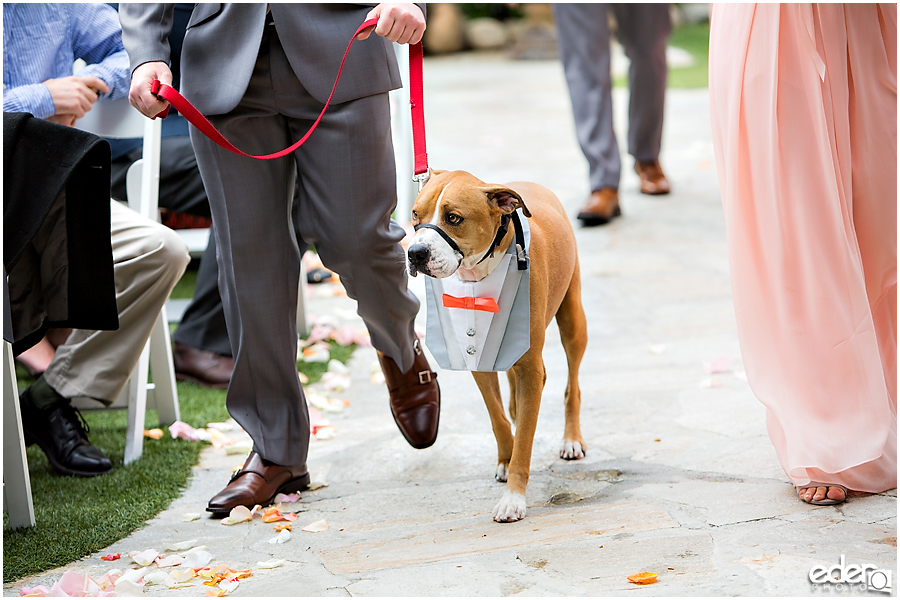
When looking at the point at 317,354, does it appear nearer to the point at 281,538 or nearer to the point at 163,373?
the point at 163,373

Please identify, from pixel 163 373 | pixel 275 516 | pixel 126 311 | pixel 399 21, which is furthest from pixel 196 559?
pixel 399 21

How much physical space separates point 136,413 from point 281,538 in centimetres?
93

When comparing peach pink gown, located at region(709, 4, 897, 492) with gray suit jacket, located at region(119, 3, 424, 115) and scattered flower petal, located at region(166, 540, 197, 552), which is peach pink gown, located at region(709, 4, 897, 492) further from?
scattered flower petal, located at region(166, 540, 197, 552)

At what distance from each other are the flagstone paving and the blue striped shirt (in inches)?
49.6

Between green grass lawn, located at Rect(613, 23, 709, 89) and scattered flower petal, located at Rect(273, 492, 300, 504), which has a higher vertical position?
green grass lawn, located at Rect(613, 23, 709, 89)

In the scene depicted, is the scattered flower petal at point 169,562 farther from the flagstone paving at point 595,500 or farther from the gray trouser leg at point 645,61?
the gray trouser leg at point 645,61

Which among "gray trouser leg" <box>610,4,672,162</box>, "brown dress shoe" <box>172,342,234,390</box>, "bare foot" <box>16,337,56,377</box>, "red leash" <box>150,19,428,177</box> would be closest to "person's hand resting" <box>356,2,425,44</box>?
"red leash" <box>150,19,428,177</box>

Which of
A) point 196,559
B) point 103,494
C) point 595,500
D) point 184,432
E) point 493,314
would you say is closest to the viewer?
point 196,559

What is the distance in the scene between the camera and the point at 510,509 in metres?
2.22

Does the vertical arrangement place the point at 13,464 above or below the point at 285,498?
above

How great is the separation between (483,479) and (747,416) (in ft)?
3.00

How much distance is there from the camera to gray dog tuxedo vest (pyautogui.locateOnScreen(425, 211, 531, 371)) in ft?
7.16

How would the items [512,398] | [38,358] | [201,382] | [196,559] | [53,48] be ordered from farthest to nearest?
1. [201,382]
2. [38,358]
3. [53,48]
4. [512,398]
5. [196,559]

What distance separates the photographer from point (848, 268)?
2154mm
